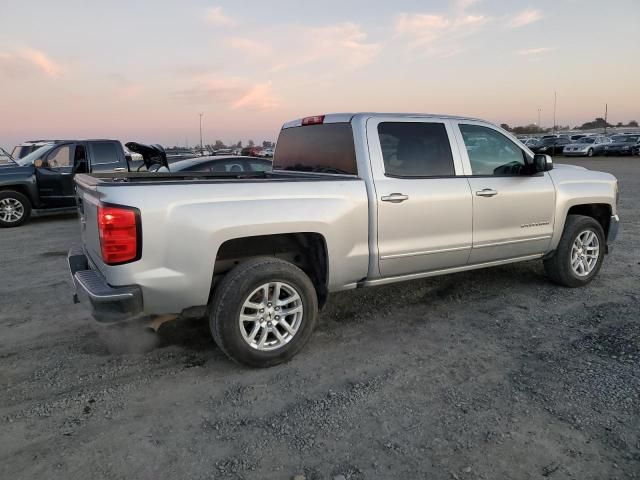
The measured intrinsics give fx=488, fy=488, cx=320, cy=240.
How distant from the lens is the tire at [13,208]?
34.2 feet

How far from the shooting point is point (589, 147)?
123ft

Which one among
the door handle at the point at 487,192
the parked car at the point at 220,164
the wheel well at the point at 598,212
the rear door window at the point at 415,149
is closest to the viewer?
the rear door window at the point at 415,149

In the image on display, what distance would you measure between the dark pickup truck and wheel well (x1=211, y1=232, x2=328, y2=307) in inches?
308

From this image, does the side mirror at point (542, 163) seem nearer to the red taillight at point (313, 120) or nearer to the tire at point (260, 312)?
the red taillight at point (313, 120)

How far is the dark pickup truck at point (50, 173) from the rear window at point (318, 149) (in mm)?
6576

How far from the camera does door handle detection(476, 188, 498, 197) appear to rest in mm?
4512

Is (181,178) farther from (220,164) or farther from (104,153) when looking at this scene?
(104,153)

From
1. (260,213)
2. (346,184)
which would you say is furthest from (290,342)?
(346,184)

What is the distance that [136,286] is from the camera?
123 inches

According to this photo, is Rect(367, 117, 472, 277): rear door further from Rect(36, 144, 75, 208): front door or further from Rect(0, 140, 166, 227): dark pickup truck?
Rect(36, 144, 75, 208): front door

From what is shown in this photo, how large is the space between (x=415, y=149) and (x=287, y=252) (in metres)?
1.48

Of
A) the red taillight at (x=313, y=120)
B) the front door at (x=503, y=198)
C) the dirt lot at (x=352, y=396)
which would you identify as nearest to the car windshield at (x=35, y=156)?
the dirt lot at (x=352, y=396)

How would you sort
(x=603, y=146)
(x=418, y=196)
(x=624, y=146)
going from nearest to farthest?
A: (x=418, y=196) < (x=624, y=146) < (x=603, y=146)

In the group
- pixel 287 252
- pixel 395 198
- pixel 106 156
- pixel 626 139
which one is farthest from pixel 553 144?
pixel 287 252
